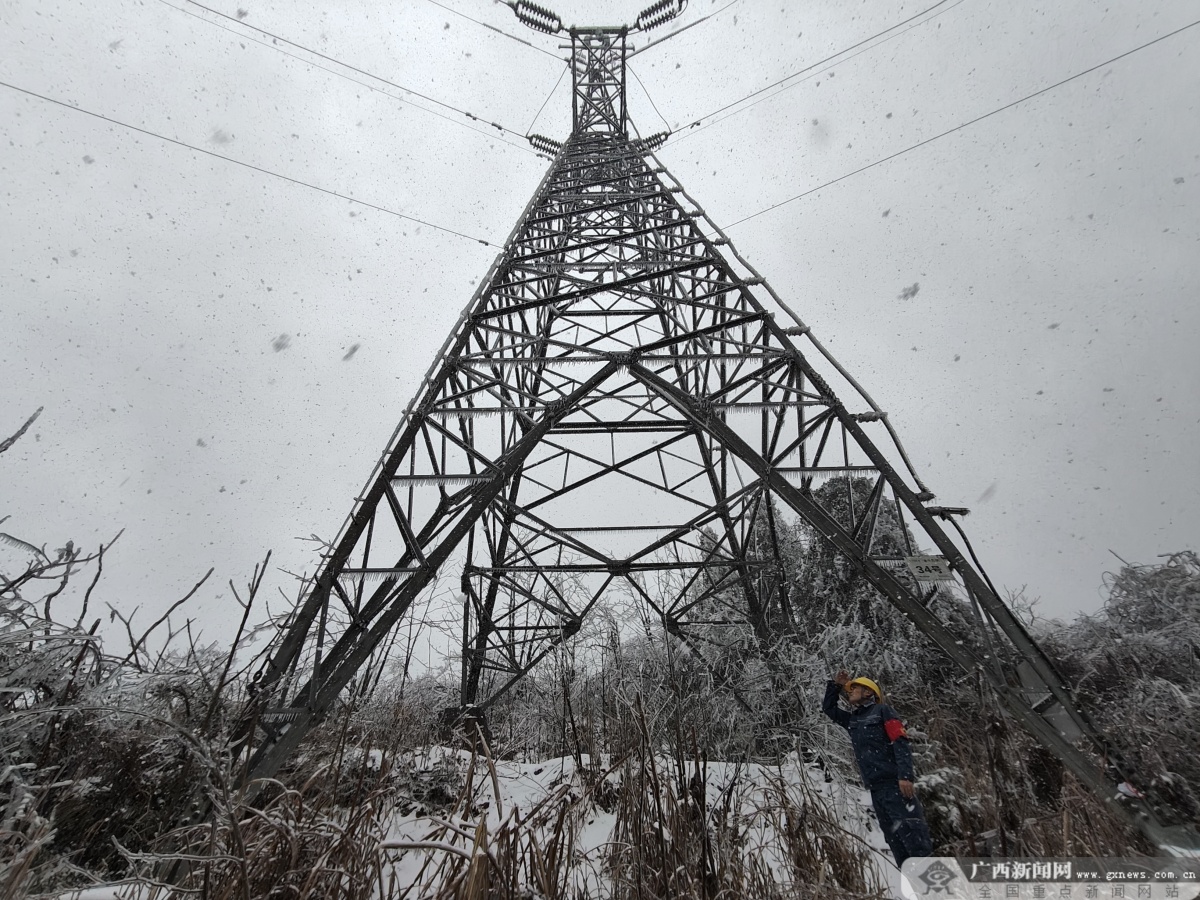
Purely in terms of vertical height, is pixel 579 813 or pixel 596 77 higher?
pixel 596 77

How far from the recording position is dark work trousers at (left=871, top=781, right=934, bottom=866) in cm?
450

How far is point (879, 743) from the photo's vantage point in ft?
16.3

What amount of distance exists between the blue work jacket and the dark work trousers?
0.32 feet

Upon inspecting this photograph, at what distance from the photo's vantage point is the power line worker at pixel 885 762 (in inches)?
178

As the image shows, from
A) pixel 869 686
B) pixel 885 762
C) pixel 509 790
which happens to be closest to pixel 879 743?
pixel 885 762

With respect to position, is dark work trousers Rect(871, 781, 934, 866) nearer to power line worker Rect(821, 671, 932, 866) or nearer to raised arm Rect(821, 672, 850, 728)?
power line worker Rect(821, 671, 932, 866)

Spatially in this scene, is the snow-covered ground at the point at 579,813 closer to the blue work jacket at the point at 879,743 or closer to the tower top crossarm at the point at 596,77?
the blue work jacket at the point at 879,743

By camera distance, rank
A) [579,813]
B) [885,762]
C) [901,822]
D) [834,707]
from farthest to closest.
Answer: [834,707] → [885,762] → [901,822] → [579,813]

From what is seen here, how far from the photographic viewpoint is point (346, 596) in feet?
14.4

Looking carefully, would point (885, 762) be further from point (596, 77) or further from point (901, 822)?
point (596, 77)

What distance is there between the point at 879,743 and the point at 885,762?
0.52ft

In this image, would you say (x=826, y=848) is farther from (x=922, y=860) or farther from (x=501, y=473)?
(x=501, y=473)

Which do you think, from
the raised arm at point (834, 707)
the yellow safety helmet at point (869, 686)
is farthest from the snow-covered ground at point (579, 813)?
the yellow safety helmet at point (869, 686)

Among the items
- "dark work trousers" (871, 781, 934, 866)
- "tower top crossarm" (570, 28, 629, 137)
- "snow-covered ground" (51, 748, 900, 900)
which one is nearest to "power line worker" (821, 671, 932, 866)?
"dark work trousers" (871, 781, 934, 866)
